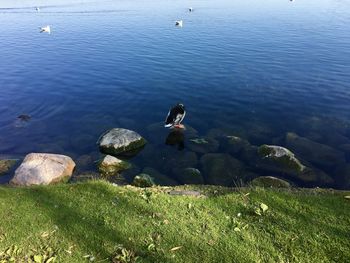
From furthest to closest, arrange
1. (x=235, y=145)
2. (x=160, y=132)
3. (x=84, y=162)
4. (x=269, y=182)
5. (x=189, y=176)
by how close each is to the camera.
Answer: (x=160, y=132) < (x=235, y=145) < (x=84, y=162) < (x=189, y=176) < (x=269, y=182)

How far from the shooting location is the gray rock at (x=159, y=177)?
53.1 ft

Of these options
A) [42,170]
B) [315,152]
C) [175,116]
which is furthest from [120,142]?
[315,152]

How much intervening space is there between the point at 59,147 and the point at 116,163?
4.60 meters

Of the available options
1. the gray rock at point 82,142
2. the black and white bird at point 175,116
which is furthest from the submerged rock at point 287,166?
the gray rock at point 82,142

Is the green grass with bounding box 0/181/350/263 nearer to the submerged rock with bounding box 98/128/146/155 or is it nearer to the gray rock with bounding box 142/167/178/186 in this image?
the gray rock with bounding box 142/167/178/186

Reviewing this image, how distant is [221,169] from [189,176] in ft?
5.42

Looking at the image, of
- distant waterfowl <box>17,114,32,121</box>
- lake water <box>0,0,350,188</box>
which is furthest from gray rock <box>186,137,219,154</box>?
distant waterfowl <box>17,114,32,121</box>

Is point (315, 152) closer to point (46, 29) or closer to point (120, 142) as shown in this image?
point (120, 142)

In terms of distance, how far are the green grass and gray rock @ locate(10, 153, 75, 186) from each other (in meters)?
3.42

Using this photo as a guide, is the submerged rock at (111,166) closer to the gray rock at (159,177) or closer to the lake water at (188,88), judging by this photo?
the lake water at (188,88)

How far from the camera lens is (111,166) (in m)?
17.3

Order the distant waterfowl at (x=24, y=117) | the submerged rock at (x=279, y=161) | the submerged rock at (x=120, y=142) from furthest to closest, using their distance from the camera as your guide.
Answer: the distant waterfowl at (x=24, y=117) < the submerged rock at (x=120, y=142) < the submerged rock at (x=279, y=161)

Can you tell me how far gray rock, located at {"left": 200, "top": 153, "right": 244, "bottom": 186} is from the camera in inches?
643

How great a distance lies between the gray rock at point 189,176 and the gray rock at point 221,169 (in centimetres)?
38
